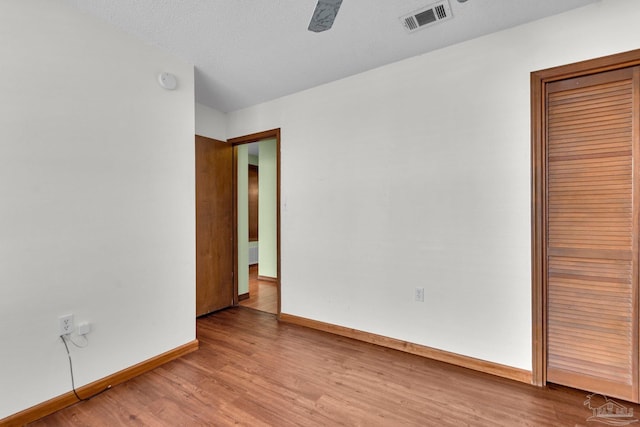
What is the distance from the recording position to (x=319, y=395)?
186 centimetres

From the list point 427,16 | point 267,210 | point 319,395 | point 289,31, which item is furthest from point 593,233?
point 267,210

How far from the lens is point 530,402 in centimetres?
177

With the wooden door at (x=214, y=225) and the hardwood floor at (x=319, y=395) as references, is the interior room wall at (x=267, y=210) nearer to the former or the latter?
the wooden door at (x=214, y=225)

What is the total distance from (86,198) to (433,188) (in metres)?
2.56

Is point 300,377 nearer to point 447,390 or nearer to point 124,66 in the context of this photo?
point 447,390

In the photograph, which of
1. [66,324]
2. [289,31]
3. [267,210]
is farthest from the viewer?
[267,210]

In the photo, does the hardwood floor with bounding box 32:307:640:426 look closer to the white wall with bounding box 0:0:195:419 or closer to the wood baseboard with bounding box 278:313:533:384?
the wood baseboard with bounding box 278:313:533:384

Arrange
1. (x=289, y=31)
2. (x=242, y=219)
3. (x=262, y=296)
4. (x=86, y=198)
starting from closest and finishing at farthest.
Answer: (x=86, y=198) < (x=289, y=31) < (x=242, y=219) < (x=262, y=296)

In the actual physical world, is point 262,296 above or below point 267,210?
below

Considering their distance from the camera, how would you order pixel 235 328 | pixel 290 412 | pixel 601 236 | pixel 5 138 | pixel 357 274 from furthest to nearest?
pixel 235 328 → pixel 357 274 → pixel 601 236 → pixel 290 412 → pixel 5 138

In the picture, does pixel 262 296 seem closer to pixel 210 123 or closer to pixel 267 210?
pixel 267 210

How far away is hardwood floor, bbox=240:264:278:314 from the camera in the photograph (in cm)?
368

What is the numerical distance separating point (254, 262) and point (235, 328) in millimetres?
3523

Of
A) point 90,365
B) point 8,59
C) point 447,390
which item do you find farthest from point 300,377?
point 8,59
